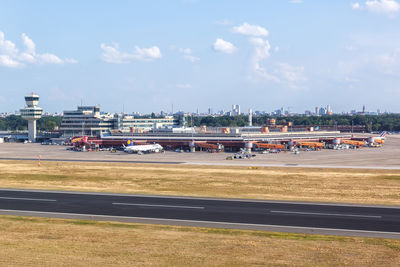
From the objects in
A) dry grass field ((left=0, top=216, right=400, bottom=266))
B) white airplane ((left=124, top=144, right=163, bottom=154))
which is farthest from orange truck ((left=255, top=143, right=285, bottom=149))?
dry grass field ((left=0, top=216, right=400, bottom=266))

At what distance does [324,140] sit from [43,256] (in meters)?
159

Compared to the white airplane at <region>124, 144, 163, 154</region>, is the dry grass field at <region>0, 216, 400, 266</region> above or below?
below

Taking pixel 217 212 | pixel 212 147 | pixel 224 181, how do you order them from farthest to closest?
pixel 212 147 → pixel 224 181 → pixel 217 212

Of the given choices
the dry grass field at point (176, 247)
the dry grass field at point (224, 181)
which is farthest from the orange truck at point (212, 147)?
the dry grass field at point (176, 247)

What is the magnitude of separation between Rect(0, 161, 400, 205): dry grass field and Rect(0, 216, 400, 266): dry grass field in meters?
18.7

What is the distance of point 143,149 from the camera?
469 ft

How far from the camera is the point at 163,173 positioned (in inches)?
3169

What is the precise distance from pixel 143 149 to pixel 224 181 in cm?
7686

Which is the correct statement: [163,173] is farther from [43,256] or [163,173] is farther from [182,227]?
[43,256]

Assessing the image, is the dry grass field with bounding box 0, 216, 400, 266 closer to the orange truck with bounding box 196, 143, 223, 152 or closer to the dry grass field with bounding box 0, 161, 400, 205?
the dry grass field with bounding box 0, 161, 400, 205

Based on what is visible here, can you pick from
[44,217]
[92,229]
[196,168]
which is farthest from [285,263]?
[196,168]

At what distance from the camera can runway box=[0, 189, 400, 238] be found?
38.7 metres

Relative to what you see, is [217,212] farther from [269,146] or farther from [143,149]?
[269,146]

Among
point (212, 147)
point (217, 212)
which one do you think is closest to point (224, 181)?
point (217, 212)
